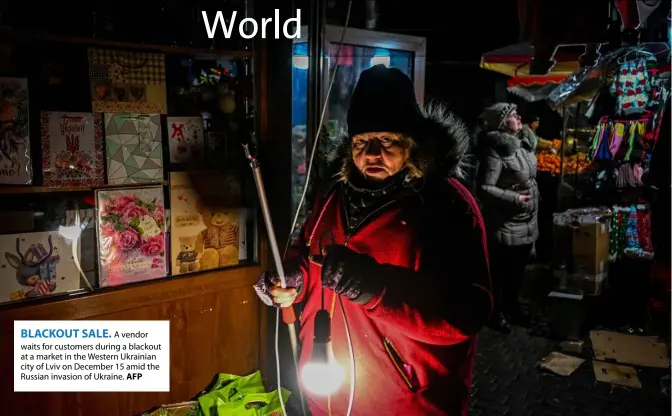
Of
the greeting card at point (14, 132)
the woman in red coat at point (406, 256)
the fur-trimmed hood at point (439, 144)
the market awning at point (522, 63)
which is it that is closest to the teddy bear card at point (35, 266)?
the greeting card at point (14, 132)

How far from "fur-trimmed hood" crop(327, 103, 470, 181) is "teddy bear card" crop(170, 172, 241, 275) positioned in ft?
5.52

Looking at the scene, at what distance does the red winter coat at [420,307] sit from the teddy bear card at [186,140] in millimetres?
1263

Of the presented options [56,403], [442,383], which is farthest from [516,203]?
[56,403]

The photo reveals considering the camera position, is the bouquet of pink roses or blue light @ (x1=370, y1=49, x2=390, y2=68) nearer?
the bouquet of pink roses

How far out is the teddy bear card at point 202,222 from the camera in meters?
3.80

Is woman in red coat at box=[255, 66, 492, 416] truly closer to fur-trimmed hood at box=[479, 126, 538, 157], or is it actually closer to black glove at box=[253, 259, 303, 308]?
black glove at box=[253, 259, 303, 308]

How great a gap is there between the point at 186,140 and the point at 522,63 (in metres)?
3.10

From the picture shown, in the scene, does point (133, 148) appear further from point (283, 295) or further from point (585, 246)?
point (585, 246)

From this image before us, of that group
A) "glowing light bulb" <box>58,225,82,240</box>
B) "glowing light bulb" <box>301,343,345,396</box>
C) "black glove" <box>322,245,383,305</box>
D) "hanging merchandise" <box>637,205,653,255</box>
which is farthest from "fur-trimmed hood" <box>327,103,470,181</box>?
"hanging merchandise" <box>637,205,653,255</box>

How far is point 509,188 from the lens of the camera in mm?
5328

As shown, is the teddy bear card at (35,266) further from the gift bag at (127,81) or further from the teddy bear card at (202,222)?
the gift bag at (127,81)

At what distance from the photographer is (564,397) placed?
441 centimetres

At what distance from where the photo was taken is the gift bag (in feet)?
11.2
